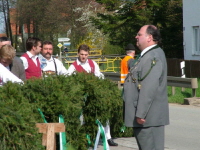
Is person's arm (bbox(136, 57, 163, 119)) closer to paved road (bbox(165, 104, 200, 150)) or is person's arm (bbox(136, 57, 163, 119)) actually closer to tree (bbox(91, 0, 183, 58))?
paved road (bbox(165, 104, 200, 150))

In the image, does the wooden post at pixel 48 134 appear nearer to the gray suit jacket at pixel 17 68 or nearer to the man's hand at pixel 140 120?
the man's hand at pixel 140 120

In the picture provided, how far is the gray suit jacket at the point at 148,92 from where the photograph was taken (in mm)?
5141

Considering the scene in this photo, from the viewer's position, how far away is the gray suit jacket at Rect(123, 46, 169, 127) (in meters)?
5.14

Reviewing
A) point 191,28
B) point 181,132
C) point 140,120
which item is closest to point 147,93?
point 140,120

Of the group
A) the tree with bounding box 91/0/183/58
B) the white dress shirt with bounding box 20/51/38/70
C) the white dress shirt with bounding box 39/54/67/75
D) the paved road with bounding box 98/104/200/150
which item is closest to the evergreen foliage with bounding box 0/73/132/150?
the paved road with bounding box 98/104/200/150

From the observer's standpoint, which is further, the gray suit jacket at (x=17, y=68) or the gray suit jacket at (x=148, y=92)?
the gray suit jacket at (x=17, y=68)

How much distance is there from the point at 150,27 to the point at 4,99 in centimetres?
170

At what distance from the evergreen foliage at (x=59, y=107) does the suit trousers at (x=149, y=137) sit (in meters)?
1.07

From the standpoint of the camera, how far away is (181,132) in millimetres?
10469

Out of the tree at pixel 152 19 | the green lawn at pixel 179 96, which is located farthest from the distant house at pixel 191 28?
the green lawn at pixel 179 96

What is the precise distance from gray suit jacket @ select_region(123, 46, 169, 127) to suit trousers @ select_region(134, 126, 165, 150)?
0.26 ft

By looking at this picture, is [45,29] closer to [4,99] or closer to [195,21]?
[195,21]

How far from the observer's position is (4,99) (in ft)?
17.0

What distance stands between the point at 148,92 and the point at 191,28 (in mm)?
22368
